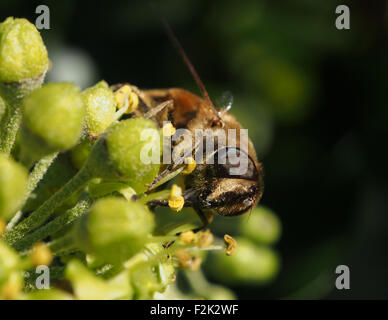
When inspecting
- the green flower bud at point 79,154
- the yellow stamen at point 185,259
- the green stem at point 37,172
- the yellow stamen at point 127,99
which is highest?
the yellow stamen at point 127,99

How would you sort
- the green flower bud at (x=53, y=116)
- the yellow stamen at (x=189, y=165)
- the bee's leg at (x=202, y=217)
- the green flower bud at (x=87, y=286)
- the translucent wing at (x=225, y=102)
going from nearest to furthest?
the green flower bud at (x=87, y=286) → the green flower bud at (x=53, y=116) → the yellow stamen at (x=189, y=165) → the bee's leg at (x=202, y=217) → the translucent wing at (x=225, y=102)

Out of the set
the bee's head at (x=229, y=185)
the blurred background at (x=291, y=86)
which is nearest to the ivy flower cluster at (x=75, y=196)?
the bee's head at (x=229, y=185)

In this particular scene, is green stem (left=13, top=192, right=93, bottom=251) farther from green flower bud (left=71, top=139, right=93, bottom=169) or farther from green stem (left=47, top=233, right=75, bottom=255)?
green flower bud (left=71, top=139, right=93, bottom=169)

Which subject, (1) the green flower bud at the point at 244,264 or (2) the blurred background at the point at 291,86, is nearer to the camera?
(1) the green flower bud at the point at 244,264

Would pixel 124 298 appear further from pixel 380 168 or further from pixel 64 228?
pixel 380 168

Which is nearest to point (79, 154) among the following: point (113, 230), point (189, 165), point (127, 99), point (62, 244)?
point (127, 99)

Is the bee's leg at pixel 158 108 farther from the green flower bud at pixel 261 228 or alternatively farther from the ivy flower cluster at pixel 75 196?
the green flower bud at pixel 261 228

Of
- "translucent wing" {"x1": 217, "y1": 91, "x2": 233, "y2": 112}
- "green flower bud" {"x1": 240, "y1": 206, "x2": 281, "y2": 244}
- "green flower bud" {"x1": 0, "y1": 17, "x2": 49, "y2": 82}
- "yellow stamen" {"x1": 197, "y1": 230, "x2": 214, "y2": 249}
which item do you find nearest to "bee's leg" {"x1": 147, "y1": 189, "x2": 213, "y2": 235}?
"yellow stamen" {"x1": 197, "y1": 230, "x2": 214, "y2": 249}
